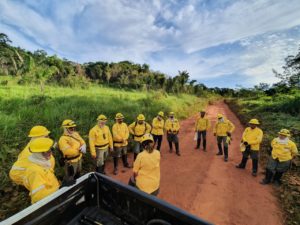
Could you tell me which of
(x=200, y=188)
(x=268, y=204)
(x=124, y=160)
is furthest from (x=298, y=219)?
(x=124, y=160)

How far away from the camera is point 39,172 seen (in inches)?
109

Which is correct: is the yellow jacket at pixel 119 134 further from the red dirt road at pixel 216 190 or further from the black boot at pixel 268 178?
the black boot at pixel 268 178

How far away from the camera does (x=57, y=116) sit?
25.5 feet

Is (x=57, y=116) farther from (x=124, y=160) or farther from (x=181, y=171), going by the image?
(x=181, y=171)

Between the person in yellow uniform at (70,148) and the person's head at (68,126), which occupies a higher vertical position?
the person's head at (68,126)

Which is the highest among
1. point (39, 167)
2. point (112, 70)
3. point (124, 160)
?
point (112, 70)

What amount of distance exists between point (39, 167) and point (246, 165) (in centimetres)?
654

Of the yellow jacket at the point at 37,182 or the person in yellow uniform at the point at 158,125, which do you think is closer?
the yellow jacket at the point at 37,182

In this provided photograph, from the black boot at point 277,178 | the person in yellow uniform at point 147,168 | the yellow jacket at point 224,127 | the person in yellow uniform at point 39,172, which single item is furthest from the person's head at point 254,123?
the person in yellow uniform at point 39,172

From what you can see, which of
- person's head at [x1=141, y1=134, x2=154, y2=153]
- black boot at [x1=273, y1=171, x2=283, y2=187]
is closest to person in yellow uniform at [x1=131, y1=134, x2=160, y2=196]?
person's head at [x1=141, y1=134, x2=154, y2=153]

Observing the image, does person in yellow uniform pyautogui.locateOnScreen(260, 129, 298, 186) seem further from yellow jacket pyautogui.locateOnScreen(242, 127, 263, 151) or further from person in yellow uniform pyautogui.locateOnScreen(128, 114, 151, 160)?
person in yellow uniform pyautogui.locateOnScreen(128, 114, 151, 160)

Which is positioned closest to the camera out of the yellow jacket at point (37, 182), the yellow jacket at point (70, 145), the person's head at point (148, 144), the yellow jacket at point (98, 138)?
the yellow jacket at point (37, 182)

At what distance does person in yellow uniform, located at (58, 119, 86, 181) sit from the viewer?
4.67 meters

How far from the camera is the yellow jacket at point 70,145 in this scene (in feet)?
15.3
